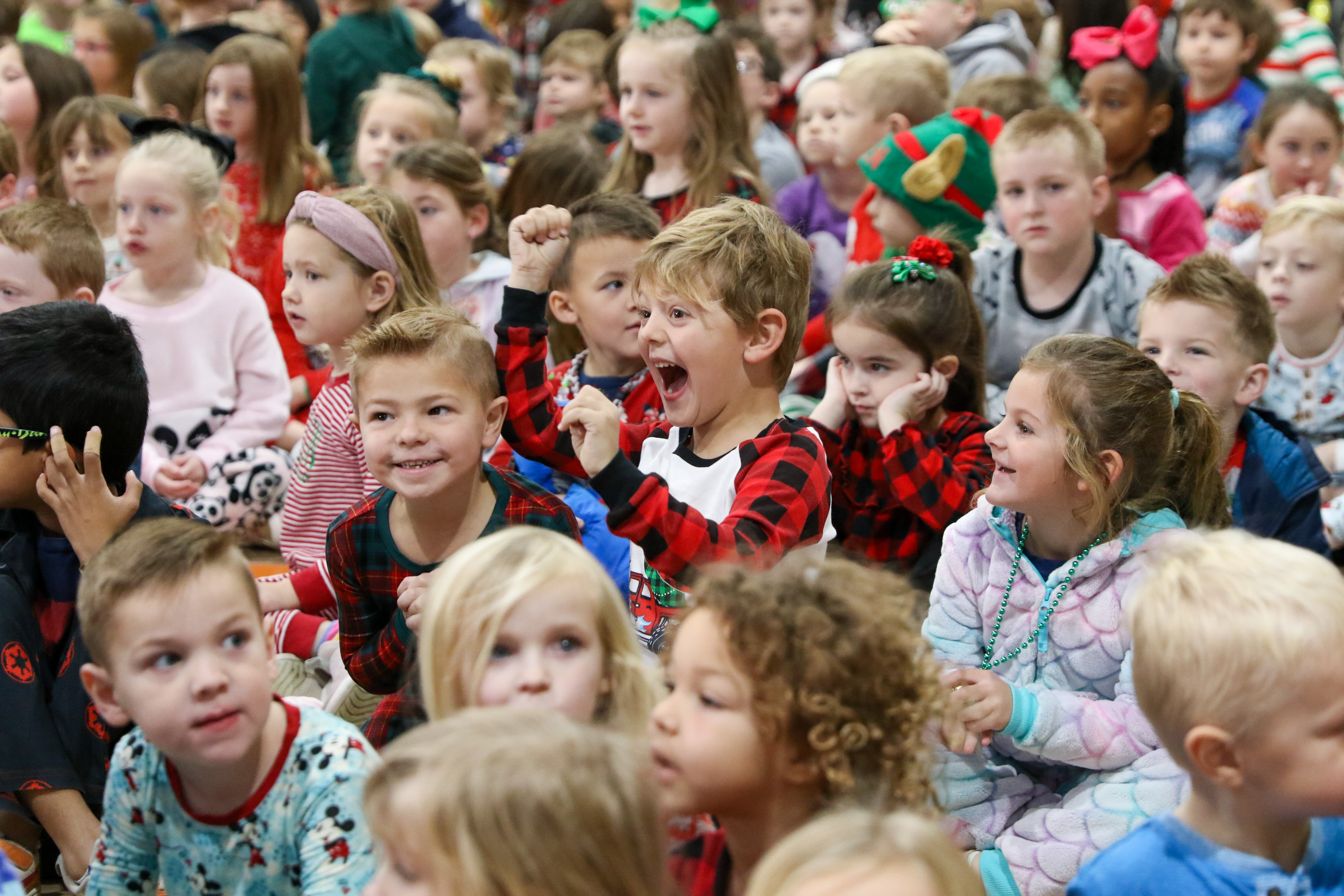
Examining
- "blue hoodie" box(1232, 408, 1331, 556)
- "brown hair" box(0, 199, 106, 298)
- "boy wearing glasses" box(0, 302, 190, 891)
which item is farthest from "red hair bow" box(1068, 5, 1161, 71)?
"boy wearing glasses" box(0, 302, 190, 891)

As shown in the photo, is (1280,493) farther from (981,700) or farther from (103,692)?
(103,692)

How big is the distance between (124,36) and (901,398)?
4.70 metres

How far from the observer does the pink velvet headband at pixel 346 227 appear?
3.35m

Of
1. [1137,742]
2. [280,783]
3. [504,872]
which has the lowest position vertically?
[1137,742]

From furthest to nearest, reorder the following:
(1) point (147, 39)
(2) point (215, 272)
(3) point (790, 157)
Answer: (1) point (147, 39)
(3) point (790, 157)
(2) point (215, 272)

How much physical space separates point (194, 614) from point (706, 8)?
138 inches

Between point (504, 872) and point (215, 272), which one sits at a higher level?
point (215, 272)

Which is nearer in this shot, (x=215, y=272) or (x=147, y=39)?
(x=215, y=272)

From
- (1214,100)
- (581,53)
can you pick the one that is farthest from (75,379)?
(1214,100)

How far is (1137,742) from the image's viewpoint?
233cm

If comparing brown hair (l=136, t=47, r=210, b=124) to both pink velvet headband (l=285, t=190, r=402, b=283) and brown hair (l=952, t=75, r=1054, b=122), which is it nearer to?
pink velvet headband (l=285, t=190, r=402, b=283)

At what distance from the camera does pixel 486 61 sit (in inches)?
235

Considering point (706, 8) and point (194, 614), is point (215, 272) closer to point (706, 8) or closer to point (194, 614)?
point (706, 8)

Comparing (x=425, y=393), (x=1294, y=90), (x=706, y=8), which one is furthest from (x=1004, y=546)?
(x=1294, y=90)
